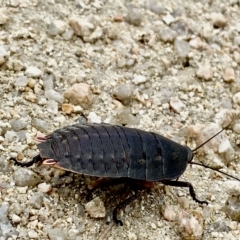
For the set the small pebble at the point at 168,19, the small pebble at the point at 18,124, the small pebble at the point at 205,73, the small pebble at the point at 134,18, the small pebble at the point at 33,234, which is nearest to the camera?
the small pebble at the point at 33,234

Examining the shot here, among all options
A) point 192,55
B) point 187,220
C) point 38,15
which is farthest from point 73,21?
point 187,220

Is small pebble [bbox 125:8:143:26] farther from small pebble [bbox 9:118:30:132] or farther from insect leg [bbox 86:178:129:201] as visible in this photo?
insect leg [bbox 86:178:129:201]

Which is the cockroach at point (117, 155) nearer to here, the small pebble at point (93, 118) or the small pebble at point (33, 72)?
the small pebble at point (93, 118)

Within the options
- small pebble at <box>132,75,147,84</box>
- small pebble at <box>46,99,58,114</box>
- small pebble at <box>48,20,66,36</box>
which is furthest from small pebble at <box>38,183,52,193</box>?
small pebble at <box>48,20,66,36</box>

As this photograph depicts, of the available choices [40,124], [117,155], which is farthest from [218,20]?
[117,155]

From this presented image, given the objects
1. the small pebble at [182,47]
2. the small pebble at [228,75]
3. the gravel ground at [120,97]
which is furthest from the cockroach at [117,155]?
the small pebble at [182,47]
